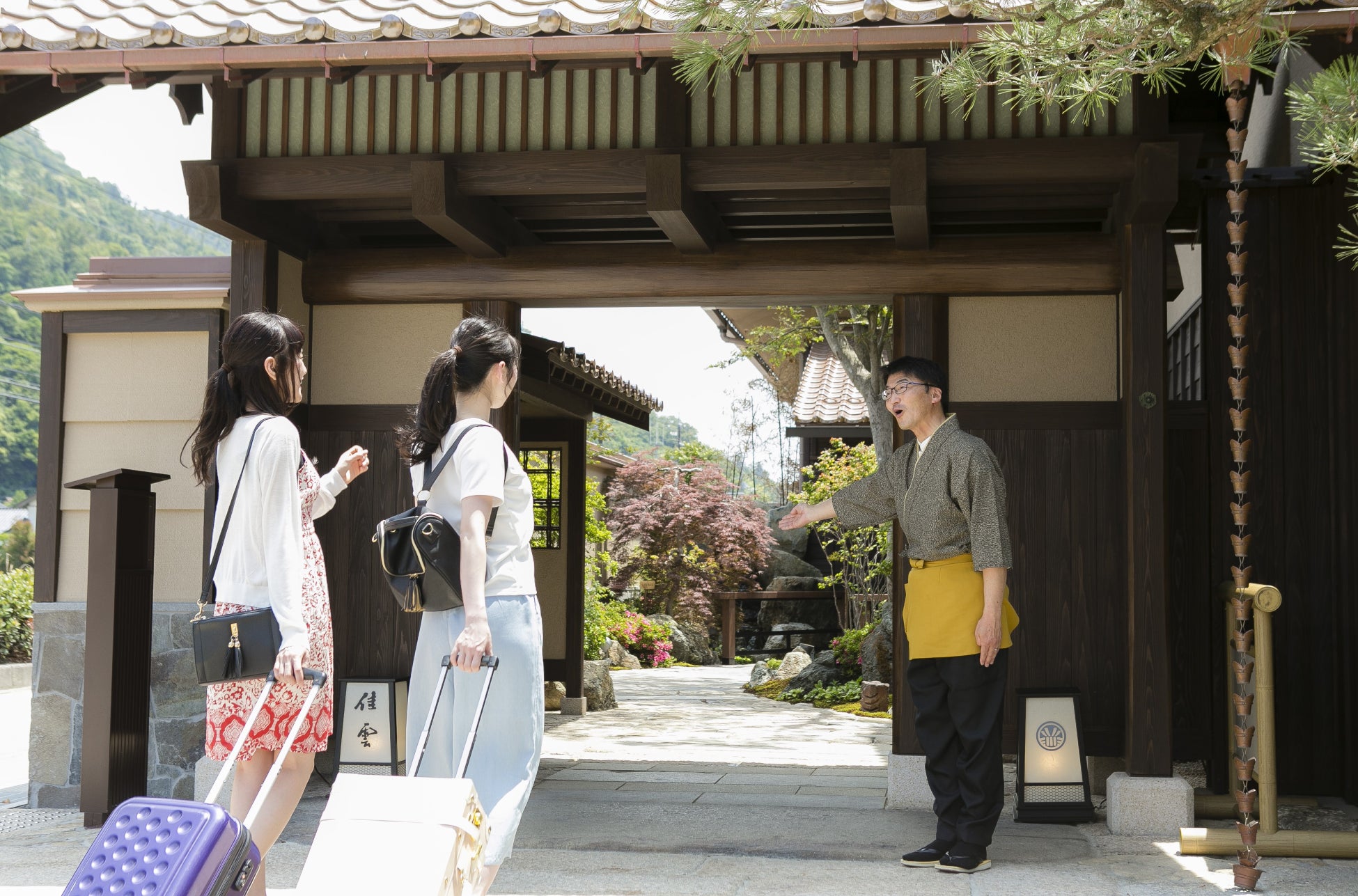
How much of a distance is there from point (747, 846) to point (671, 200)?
8.05 feet

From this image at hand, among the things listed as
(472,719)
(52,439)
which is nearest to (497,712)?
(472,719)

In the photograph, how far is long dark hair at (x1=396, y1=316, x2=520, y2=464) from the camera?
3.13 m

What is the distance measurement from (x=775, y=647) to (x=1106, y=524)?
38.3 feet

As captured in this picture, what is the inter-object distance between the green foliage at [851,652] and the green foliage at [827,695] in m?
0.16

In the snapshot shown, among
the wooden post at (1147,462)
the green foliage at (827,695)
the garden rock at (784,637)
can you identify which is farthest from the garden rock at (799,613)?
the wooden post at (1147,462)

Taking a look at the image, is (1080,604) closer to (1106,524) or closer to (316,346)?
(1106,524)

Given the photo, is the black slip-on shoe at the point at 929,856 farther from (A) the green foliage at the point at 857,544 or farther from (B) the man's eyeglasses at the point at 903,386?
(A) the green foliage at the point at 857,544

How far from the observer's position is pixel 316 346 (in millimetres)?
5637

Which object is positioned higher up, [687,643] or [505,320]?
[505,320]

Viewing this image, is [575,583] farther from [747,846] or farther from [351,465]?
[351,465]

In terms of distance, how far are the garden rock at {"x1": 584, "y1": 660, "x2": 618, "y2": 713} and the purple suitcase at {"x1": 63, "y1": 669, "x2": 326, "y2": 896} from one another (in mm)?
7877

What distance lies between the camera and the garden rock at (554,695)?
9727mm

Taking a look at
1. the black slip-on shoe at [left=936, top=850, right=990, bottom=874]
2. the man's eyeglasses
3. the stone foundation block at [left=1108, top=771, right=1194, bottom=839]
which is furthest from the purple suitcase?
the stone foundation block at [left=1108, top=771, right=1194, bottom=839]

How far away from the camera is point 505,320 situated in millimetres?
5457
